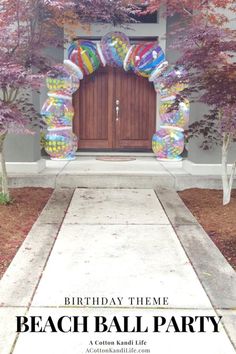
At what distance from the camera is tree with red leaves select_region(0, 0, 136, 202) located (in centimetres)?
466

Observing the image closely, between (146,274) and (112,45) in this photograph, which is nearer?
(146,274)

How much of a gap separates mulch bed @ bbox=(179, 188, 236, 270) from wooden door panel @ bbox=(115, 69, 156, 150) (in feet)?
10.6

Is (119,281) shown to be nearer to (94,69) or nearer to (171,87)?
(171,87)

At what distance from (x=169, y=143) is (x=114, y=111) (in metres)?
1.73

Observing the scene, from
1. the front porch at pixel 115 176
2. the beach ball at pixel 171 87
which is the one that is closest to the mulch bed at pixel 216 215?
the front porch at pixel 115 176

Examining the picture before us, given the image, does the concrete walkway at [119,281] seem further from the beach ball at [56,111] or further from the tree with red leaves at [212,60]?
the beach ball at [56,111]

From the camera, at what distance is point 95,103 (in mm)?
9484

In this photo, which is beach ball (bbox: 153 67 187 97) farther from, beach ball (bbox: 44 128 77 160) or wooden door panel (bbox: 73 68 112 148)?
beach ball (bbox: 44 128 77 160)

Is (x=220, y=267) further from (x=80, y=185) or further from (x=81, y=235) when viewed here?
(x=80, y=185)

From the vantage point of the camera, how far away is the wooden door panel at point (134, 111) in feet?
31.0

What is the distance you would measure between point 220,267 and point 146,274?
26.4 inches

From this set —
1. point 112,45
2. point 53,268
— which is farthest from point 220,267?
point 112,45

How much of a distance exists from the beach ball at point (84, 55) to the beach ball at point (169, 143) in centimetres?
192

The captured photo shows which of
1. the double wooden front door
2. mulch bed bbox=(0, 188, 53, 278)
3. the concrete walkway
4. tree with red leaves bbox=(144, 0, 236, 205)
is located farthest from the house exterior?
the concrete walkway
